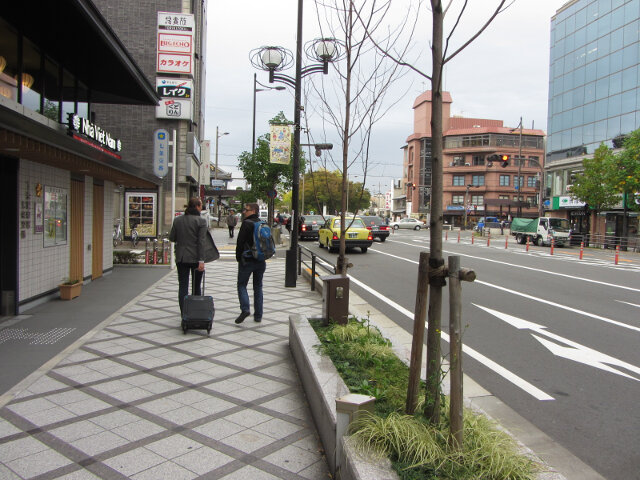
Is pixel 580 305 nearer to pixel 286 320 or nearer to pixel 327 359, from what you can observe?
pixel 286 320

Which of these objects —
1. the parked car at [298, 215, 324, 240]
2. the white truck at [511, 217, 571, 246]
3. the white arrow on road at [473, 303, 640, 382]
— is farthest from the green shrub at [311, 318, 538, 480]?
the white truck at [511, 217, 571, 246]

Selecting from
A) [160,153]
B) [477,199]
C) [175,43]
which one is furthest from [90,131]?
[477,199]

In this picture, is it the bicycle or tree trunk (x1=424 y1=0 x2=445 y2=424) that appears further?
the bicycle

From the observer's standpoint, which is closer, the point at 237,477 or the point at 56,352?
the point at 237,477

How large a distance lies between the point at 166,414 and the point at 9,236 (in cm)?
505

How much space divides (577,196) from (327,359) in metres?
33.2

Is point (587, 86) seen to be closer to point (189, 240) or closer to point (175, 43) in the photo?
point (175, 43)

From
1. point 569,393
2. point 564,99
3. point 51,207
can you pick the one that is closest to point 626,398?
point 569,393

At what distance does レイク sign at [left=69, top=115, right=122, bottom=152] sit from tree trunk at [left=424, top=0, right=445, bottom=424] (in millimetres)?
8342

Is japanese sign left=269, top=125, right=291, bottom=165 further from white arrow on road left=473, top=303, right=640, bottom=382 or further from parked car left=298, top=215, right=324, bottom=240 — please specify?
parked car left=298, top=215, right=324, bottom=240

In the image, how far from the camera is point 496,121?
96312mm

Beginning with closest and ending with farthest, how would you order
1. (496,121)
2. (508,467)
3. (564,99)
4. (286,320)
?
(508,467), (286,320), (564,99), (496,121)

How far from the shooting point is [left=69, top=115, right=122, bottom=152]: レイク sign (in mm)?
9388

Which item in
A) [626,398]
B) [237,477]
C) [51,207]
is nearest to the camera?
[237,477]
